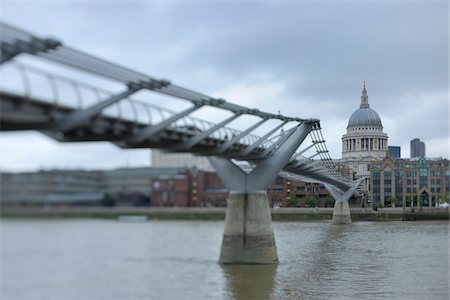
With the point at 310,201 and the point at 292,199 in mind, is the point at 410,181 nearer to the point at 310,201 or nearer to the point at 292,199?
the point at 310,201

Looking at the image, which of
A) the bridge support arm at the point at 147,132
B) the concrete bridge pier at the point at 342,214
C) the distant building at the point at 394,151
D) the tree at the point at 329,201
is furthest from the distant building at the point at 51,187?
the tree at the point at 329,201

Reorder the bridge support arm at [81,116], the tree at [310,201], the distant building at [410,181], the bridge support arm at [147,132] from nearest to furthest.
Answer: the bridge support arm at [81,116] < the bridge support arm at [147,132] < the distant building at [410,181] < the tree at [310,201]

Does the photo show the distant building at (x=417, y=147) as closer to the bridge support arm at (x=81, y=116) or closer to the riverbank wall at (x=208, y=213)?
the riverbank wall at (x=208, y=213)

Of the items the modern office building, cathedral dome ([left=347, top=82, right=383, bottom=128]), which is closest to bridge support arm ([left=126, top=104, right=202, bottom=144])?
the modern office building

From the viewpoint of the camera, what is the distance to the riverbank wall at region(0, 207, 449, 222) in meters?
11.1

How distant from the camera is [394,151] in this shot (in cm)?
2705

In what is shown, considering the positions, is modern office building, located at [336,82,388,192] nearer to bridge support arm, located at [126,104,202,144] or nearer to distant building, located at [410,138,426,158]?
distant building, located at [410,138,426,158]

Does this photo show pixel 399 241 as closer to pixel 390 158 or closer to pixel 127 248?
pixel 390 158

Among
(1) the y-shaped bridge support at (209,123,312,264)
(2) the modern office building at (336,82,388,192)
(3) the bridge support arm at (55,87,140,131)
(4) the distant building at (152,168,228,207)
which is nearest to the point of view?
(3) the bridge support arm at (55,87,140,131)

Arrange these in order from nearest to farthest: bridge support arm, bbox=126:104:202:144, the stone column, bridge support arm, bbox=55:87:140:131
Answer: bridge support arm, bbox=55:87:140:131 → bridge support arm, bbox=126:104:202:144 → the stone column

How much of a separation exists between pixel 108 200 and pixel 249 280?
10.6 metres

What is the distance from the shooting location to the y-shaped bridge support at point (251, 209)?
28422 millimetres

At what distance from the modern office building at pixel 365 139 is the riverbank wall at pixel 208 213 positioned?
4.46 ft

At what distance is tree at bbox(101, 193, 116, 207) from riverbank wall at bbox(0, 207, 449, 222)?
0.15 metres
